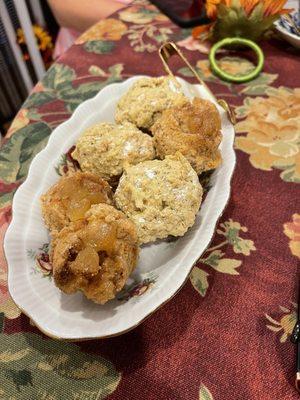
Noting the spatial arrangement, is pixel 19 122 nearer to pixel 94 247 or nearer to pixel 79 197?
pixel 79 197

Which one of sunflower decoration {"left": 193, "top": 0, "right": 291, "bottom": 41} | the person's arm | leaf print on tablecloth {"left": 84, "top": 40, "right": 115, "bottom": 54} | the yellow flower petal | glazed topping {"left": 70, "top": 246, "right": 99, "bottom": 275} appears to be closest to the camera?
glazed topping {"left": 70, "top": 246, "right": 99, "bottom": 275}

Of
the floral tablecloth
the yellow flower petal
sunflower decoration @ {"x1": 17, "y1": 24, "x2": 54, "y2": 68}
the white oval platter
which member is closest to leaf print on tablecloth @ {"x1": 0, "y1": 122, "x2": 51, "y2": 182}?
the floral tablecloth

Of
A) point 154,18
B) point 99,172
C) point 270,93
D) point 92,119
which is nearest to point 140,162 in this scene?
point 99,172

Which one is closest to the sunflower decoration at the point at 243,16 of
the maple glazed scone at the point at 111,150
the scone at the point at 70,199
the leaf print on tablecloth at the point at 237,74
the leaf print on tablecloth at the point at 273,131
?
the leaf print on tablecloth at the point at 237,74

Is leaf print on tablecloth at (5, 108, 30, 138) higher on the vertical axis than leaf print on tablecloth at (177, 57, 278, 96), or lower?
higher

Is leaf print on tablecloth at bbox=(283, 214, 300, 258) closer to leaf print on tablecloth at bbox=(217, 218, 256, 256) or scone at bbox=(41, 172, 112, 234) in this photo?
leaf print on tablecloth at bbox=(217, 218, 256, 256)

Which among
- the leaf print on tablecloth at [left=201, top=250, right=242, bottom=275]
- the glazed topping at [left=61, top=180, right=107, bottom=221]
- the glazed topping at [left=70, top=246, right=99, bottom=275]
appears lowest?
the leaf print on tablecloth at [left=201, top=250, right=242, bottom=275]

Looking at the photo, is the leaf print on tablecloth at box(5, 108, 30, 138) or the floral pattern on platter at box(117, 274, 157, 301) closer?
the floral pattern on platter at box(117, 274, 157, 301)
